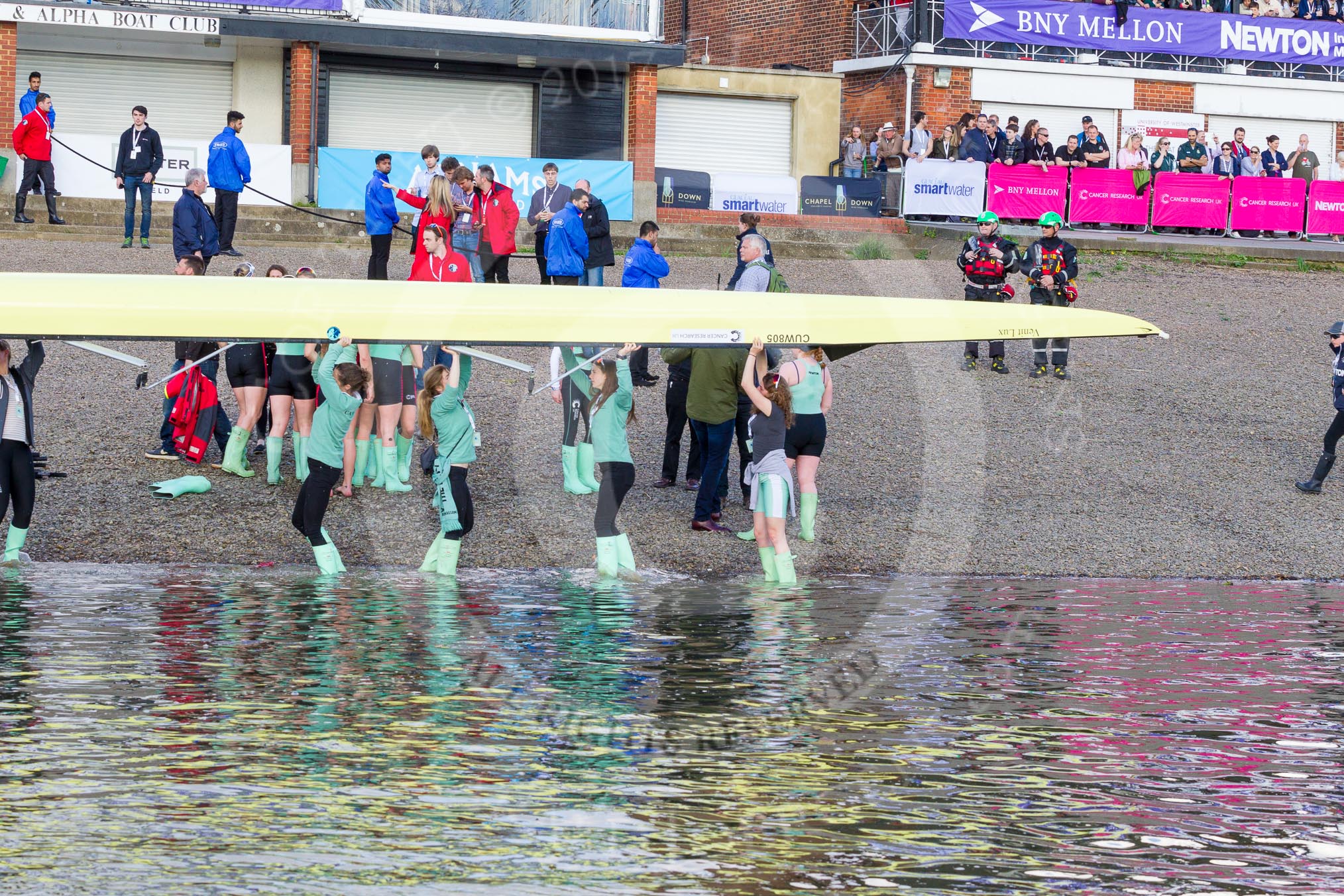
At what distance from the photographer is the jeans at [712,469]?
1305 cm

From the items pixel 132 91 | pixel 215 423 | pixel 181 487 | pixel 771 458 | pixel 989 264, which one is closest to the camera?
pixel 771 458

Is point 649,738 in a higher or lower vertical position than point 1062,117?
lower

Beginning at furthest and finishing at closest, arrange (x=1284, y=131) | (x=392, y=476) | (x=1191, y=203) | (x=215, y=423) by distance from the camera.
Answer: (x=1284, y=131)
(x=1191, y=203)
(x=215, y=423)
(x=392, y=476)

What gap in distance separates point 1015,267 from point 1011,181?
32.2 feet

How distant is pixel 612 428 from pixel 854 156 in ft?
67.2

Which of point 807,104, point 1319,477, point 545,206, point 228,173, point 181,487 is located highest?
point 807,104

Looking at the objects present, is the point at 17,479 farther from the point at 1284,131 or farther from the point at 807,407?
the point at 1284,131

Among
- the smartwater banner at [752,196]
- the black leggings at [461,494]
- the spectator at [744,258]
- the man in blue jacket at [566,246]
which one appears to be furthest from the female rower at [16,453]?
the smartwater banner at [752,196]

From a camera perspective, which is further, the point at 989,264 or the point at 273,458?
the point at 989,264

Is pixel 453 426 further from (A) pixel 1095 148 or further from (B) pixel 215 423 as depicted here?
(A) pixel 1095 148

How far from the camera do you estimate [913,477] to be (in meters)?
15.0

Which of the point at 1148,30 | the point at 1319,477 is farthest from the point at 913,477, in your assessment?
the point at 1148,30

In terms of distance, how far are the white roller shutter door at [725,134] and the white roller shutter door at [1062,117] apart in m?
4.21

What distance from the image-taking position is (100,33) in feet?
90.9
